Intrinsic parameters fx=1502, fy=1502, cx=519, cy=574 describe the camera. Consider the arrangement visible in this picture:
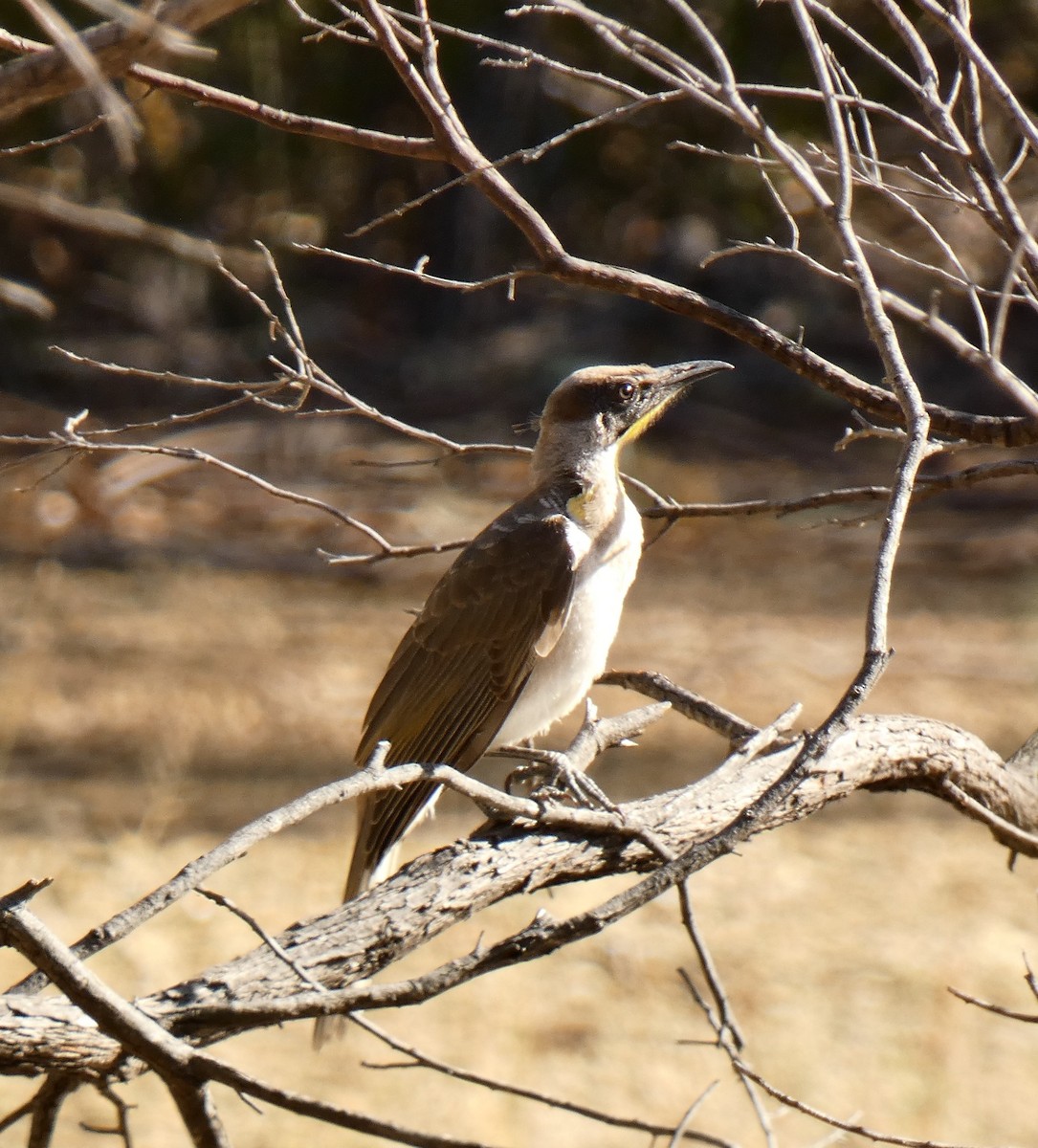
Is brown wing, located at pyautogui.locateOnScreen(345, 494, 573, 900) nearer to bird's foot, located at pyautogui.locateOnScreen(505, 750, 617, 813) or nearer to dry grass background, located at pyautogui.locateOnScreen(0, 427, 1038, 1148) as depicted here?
bird's foot, located at pyautogui.locateOnScreen(505, 750, 617, 813)

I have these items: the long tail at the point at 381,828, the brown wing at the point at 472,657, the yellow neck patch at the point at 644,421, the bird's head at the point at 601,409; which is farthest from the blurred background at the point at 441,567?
the long tail at the point at 381,828

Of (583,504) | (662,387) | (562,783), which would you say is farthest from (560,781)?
(662,387)

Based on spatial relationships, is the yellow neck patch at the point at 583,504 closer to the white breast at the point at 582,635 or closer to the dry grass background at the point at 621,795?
the white breast at the point at 582,635

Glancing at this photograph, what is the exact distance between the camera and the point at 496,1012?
5953 mm

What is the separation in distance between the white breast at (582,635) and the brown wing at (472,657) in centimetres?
5

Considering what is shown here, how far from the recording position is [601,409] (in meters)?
4.23

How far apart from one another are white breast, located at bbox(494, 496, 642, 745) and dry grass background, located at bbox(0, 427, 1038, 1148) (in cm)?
206

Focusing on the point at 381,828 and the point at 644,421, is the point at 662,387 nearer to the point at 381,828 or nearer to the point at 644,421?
the point at 644,421

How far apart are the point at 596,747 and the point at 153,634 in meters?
6.09

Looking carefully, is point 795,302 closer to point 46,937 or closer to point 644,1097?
point 644,1097

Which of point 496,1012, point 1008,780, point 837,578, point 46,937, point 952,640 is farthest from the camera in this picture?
point 837,578

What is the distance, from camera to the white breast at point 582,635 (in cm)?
389

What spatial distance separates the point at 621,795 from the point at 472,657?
130 inches

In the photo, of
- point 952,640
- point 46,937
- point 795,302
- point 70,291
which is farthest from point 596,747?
point 70,291
